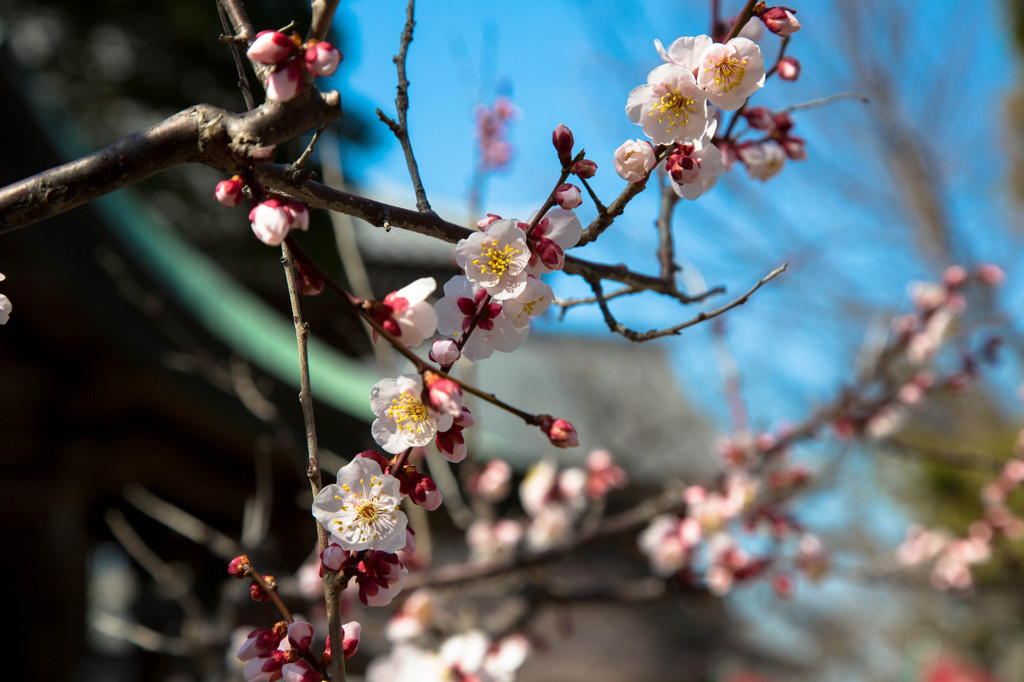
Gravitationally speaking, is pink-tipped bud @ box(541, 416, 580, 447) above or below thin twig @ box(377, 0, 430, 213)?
below

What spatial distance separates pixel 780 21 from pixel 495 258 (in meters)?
0.45

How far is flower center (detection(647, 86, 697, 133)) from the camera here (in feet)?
2.71

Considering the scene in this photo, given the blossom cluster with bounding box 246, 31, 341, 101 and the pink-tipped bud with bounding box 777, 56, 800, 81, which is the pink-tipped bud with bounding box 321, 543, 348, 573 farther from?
the pink-tipped bud with bounding box 777, 56, 800, 81

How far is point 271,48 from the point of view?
2.10 feet

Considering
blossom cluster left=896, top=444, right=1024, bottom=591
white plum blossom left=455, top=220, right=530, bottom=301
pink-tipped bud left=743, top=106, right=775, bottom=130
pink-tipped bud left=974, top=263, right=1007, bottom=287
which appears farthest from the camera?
blossom cluster left=896, top=444, right=1024, bottom=591

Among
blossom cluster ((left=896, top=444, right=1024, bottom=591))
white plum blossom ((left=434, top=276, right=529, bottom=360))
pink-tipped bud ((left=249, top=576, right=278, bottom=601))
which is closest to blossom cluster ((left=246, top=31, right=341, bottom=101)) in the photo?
white plum blossom ((left=434, top=276, right=529, bottom=360))

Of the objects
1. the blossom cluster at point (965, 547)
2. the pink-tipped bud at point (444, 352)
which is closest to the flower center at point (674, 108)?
the pink-tipped bud at point (444, 352)

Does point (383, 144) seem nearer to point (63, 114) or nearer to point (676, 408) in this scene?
point (63, 114)

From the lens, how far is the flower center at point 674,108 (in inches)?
32.5

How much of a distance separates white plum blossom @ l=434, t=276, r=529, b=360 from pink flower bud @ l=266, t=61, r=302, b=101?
240 mm

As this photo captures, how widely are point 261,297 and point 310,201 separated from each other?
532 cm

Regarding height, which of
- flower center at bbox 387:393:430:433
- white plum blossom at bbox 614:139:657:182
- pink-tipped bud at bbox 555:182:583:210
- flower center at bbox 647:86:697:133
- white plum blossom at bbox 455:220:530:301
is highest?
flower center at bbox 647:86:697:133

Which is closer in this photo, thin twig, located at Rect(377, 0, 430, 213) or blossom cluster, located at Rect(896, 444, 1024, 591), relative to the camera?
thin twig, located at Rect(377, 0, 430, 213)

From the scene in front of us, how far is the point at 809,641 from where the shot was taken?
13672 millimetres
